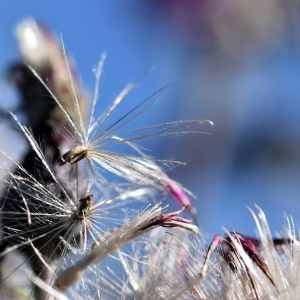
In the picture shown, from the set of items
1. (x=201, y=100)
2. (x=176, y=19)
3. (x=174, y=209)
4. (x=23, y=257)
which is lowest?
(x=23, y=257)

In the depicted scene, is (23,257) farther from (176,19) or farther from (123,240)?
(176,19)

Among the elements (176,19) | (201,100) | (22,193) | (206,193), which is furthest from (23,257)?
(176,19)

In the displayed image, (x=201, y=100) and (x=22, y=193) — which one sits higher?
(x=201, y=100)

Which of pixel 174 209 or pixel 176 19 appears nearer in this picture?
pixel 174 209

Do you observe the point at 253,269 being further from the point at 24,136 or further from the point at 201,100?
the point at 201,100

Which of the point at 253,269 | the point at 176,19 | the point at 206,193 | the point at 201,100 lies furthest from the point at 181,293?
the point at 176,19

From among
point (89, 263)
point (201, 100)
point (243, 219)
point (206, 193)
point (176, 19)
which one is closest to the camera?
point (89, 263)

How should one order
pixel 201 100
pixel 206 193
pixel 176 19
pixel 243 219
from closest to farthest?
pixel 243 219 → pixel 206 193 → pixel 201 100 → pixel 176 19
